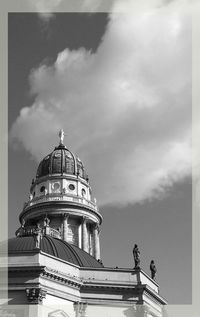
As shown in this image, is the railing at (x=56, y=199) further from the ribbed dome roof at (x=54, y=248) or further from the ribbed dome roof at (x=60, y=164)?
the ribbed dome roof at (x=54, y=248)

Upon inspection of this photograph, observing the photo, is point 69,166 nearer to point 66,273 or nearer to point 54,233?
point 54,233

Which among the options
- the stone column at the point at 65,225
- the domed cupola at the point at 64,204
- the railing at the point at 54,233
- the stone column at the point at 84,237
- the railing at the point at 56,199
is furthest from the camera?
the railing at the point at 56,199

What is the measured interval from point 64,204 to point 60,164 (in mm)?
7709

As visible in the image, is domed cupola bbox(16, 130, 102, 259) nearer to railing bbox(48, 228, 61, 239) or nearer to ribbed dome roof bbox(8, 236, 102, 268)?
railing bbox(48, 228, 61, 239)

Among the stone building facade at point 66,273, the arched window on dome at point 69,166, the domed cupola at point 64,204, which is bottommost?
the stone building facade at point 66,273

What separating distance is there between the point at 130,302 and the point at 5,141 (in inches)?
1184

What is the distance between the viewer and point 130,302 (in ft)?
139

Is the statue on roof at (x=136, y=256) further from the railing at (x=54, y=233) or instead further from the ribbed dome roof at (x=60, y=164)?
the ribbed dome roof at (x=60, y=164)

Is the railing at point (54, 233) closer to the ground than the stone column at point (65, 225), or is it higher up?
closer to the ground

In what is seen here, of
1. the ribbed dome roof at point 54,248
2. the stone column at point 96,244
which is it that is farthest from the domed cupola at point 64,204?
the ribbed dome roof at point 54,248

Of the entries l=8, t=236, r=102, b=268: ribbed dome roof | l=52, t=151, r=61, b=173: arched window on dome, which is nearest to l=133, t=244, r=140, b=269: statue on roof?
l=8, t=236, r=102, b=268: ribbed dome roof

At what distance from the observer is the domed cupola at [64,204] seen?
58.8 m

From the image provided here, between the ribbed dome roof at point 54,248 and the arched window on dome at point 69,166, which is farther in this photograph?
the arched window on dome at point 69,166

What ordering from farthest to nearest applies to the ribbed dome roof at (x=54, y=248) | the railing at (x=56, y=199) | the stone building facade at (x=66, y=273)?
the railing at (x=56, y=199) → the ribbed dome roof at (x=54, y=248) → the stone building facade at (x=66, y=273)
